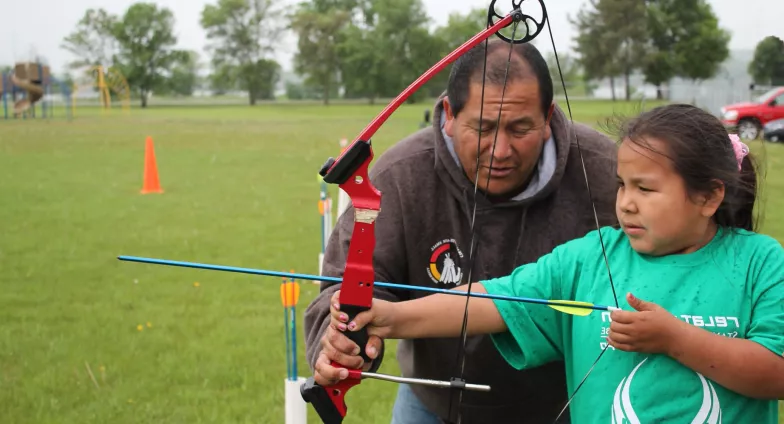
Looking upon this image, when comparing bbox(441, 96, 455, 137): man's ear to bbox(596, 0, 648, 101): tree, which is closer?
bbox(441, 96, 455, 137): man's ear

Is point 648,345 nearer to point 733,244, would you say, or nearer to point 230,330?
point 733,244

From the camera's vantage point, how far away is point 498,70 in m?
2.27

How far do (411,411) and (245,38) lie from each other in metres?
75.4

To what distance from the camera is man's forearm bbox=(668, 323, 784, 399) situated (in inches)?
66.2

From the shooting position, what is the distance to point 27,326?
579cm

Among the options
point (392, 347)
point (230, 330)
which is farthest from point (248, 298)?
point (392, 347)

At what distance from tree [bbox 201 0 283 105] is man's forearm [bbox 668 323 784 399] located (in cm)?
7311

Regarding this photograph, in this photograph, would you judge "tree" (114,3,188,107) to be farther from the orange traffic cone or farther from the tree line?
the orange traffic cone

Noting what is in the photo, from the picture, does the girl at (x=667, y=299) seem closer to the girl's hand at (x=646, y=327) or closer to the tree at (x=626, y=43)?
the girl's hand at (x=646, y=327)

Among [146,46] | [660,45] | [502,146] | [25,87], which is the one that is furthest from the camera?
[146,46]

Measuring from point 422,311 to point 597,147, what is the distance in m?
1.01

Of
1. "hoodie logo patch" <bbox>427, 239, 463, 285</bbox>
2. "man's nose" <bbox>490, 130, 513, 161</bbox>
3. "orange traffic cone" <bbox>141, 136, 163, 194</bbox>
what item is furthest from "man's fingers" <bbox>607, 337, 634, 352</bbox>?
"orange traffic cone" <bbox>141, 136, 163, 194</bbox>

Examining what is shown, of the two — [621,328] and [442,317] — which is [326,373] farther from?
[621,328]

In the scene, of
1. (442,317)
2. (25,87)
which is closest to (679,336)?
(442,317)
